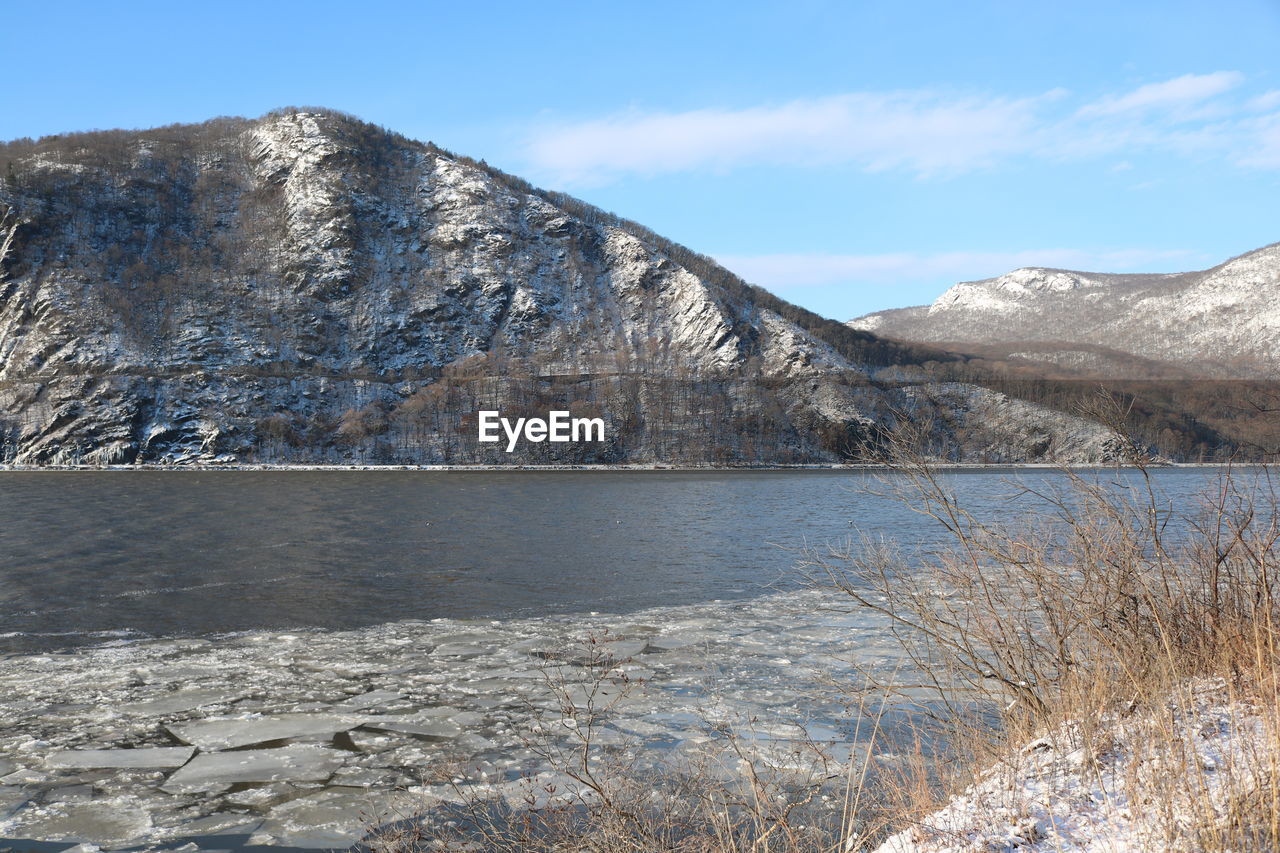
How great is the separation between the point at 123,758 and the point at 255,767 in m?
1.33

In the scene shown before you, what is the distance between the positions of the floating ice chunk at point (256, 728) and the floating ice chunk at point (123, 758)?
289 mm

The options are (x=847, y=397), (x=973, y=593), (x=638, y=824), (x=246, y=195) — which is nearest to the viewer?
(x=638, y=824)

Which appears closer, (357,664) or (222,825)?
(222,825)

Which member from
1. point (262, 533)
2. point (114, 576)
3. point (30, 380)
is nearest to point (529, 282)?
point (30, 380)

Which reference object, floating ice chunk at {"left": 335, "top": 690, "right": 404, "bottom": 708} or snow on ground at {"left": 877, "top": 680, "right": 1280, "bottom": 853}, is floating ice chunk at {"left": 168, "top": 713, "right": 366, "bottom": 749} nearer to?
floating ice chunk at {"left": 335, "top": 690, "right": 404, "bottom": 708}

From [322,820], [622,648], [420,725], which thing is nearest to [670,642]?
[622,648]

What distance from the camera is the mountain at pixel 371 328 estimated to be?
10288 cm

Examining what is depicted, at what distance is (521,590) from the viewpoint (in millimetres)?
18781

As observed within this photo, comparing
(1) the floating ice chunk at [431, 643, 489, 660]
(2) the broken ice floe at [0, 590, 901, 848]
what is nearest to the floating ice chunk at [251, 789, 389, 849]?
(2) the broken ice floe at [0, 590, 901, 848]

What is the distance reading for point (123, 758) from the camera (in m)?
8.23

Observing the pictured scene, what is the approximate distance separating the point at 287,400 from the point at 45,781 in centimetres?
10640

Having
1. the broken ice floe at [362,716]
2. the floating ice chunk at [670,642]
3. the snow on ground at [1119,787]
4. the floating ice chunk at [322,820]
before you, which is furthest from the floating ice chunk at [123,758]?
the snow on ground at [1119,787]

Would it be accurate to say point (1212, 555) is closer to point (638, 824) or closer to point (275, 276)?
point (638, 824)

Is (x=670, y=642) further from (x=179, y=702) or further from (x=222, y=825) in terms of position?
(x=222, y=825)
